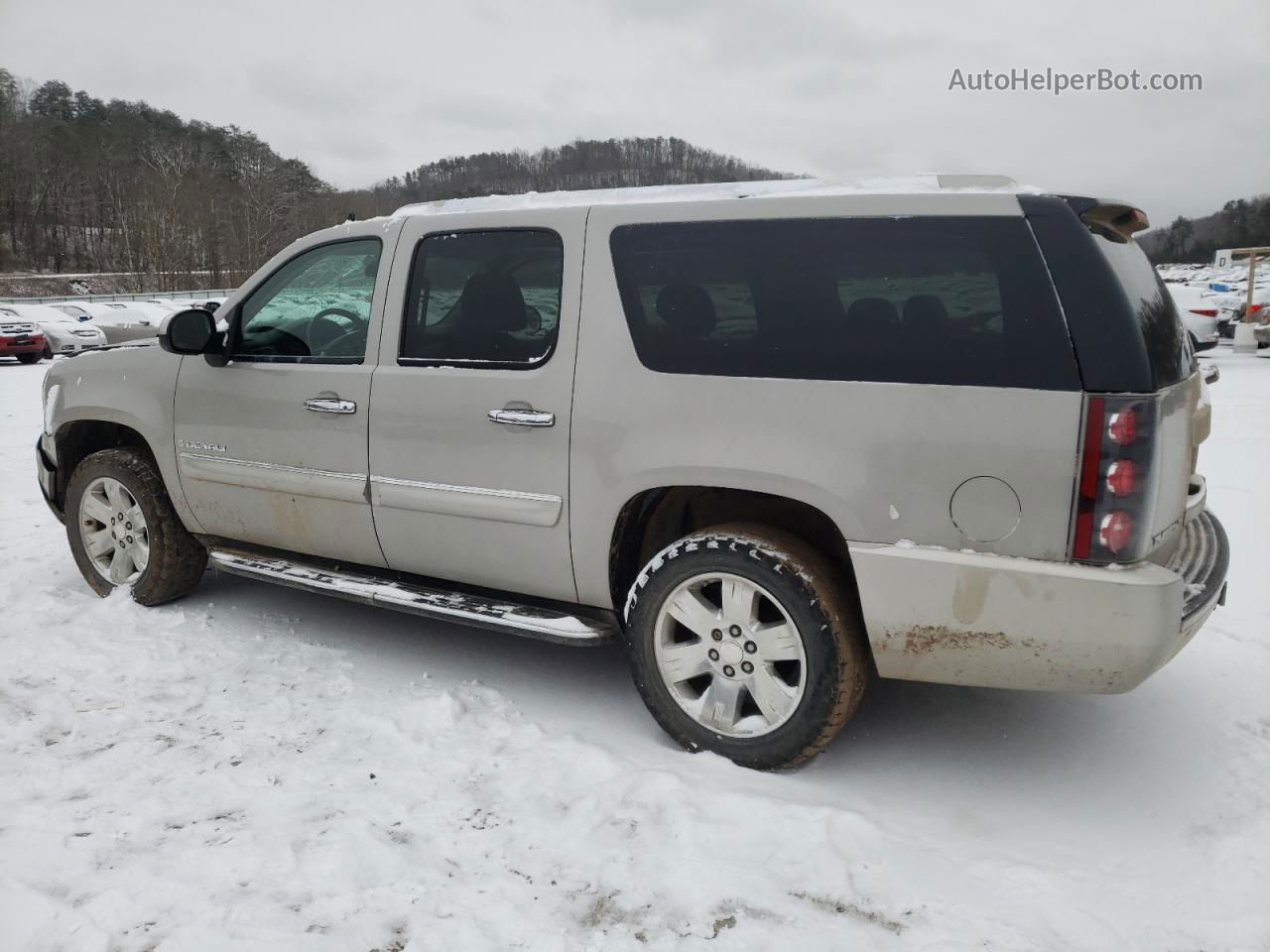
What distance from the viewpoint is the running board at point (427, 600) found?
3.25 m

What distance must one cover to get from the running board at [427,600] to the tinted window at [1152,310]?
1.94 m

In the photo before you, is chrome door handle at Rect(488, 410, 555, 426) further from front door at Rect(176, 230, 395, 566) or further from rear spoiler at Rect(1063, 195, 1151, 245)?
rear spoiler at Rect(1063, 195, 1151, 245)

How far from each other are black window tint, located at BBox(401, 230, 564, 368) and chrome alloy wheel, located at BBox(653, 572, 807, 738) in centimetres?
103

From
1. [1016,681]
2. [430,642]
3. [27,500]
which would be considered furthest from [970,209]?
[27,500]

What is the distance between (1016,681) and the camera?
264 cm

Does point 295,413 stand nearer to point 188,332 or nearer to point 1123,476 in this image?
point 188,332

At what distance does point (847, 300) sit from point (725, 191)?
638 mm

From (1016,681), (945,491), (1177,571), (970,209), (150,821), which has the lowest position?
(150,821)

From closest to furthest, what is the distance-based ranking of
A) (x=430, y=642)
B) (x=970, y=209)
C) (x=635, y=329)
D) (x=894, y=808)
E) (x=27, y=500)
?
(x=970, y=209), (x=894, y=808), (x=635, y=329), (x=430, y=642), (x=27, y=500)

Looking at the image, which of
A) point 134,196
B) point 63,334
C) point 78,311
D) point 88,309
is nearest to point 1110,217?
point 63,334

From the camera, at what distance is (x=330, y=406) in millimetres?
3693

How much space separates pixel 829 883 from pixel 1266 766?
162cm

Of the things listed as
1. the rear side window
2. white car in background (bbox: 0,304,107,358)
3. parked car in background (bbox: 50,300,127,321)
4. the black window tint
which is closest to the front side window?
the black window tint

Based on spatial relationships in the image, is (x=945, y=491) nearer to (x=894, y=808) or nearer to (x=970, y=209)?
(x=970, y=209)
